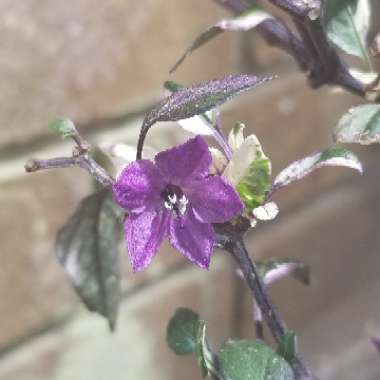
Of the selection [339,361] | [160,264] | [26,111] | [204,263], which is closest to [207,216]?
[204,263]

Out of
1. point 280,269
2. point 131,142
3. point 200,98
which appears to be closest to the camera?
point 200,98

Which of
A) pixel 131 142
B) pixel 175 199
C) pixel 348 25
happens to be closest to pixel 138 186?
pixel 175 199

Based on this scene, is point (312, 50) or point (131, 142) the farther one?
point (131, 142)

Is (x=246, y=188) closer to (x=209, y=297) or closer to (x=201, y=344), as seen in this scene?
(x=201, y=344)

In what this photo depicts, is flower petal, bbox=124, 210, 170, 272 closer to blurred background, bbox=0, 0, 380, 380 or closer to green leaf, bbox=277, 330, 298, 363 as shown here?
green leaf, bbox=277, 330, 298, 363

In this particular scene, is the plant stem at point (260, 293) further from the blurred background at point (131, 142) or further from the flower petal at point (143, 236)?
the blurred background at point (131, 142)

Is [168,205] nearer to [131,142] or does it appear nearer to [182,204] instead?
[182,204]

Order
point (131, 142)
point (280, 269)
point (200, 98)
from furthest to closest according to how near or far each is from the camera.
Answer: point (131, 142), point (280, 269), point (200, 98)

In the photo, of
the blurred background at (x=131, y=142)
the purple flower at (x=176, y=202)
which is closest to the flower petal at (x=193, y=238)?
the purple flower at (x=176, y=202)
